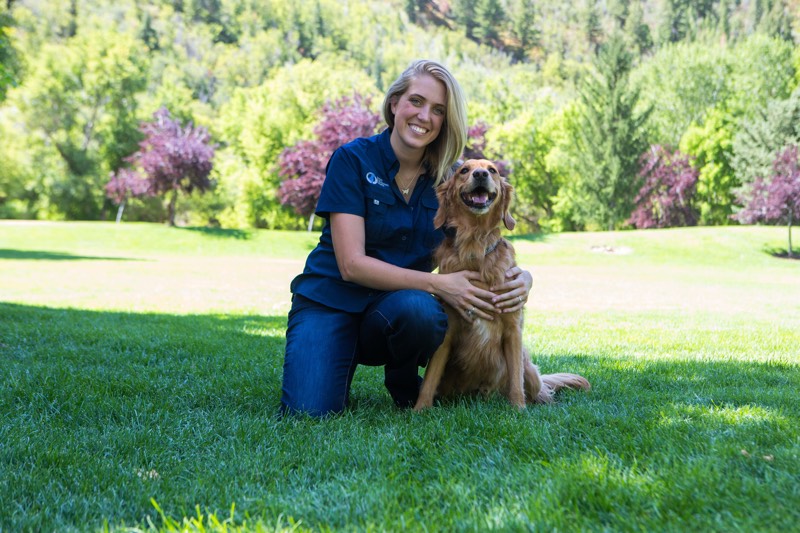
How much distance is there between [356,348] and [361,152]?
1250mm

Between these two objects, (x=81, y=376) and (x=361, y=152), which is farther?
(x=81, y=376)

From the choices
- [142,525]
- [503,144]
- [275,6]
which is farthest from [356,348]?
[275,6]

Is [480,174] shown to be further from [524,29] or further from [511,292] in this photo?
[524,29]

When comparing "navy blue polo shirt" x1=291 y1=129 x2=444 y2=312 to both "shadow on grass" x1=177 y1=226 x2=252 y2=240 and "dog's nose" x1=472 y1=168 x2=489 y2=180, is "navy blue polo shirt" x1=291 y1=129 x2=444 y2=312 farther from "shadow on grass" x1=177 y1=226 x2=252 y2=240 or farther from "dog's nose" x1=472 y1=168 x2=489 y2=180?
"shadow on grass" x1=177 y1=226 x2=252 y2=240

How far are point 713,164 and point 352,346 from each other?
1678 inches

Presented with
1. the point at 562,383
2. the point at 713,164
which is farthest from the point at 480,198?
the point at 713,164

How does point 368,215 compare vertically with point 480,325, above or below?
above

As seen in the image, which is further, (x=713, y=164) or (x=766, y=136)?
(x=713, y=164)

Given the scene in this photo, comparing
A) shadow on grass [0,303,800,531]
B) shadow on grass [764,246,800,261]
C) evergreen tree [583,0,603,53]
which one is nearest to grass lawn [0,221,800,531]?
shadow on grass [0,303,800,531]

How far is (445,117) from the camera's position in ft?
12.7

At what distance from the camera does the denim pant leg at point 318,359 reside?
3453 millimetres

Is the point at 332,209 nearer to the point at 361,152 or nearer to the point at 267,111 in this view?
the point at 361,152

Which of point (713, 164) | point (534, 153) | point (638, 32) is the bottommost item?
point (713, 164)

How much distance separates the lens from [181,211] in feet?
171
